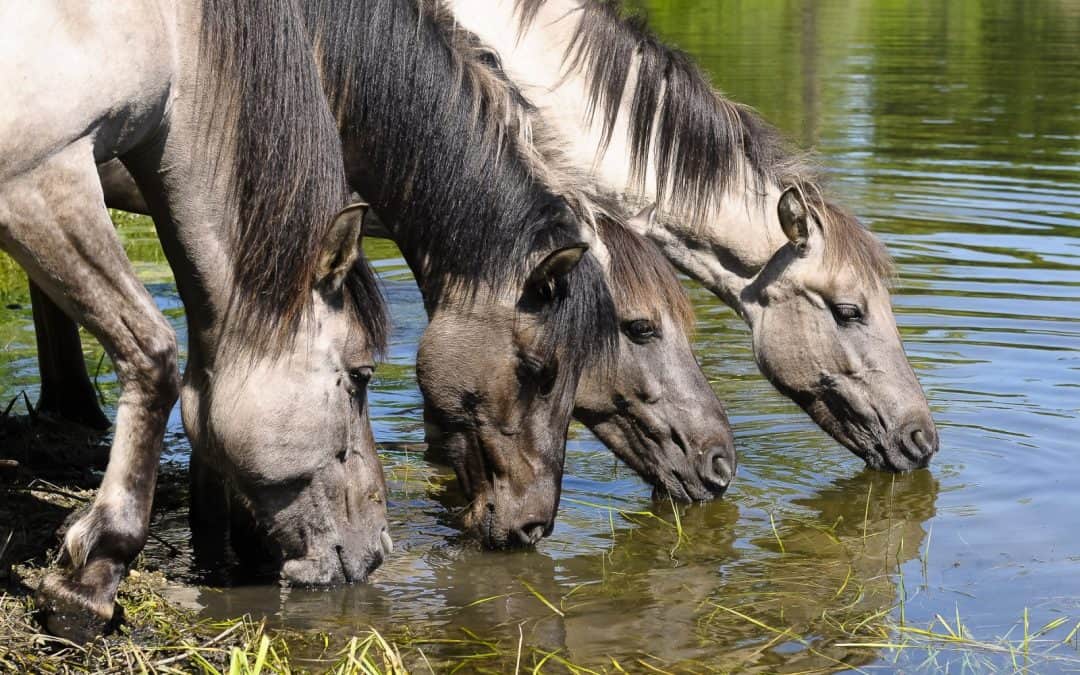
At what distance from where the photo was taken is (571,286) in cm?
566

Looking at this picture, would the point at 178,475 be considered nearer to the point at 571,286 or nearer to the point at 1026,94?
the point at 571,286

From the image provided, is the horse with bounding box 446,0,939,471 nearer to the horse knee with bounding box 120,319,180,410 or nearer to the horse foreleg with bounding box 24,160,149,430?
the horse foreleg with bounding box 24,160,149,430

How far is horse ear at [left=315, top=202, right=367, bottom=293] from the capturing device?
4.57m

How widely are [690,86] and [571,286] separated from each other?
1.84 m

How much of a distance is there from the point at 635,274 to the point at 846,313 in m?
1.31

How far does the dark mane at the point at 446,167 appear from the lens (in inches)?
217

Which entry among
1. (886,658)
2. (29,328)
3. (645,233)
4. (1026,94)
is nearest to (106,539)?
(886,658)

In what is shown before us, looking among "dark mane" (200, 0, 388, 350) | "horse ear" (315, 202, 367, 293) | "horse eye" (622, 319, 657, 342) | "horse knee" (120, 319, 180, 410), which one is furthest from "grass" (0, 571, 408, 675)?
"horse eye" (622, 319, 657, 342)

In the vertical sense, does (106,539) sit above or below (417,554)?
above

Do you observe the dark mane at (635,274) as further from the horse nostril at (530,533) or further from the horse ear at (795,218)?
the horse nostril at (530,533)

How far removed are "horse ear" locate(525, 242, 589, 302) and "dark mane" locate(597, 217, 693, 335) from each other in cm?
71

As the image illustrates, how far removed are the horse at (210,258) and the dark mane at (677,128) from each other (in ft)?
8.27

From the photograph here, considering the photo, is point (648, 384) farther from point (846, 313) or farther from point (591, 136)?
point (591, 136)

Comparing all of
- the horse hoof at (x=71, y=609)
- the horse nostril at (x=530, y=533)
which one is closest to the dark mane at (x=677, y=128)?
the horse nostril at (x=530, y=533)
